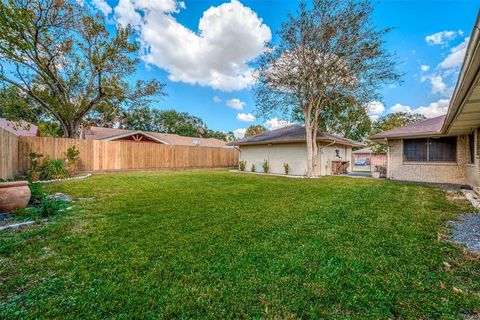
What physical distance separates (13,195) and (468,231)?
29.0 ft

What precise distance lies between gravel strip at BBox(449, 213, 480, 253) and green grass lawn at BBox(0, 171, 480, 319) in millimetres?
243

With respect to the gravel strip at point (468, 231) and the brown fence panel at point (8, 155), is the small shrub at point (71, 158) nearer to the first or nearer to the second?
the brown fence panel at point (8, 155)

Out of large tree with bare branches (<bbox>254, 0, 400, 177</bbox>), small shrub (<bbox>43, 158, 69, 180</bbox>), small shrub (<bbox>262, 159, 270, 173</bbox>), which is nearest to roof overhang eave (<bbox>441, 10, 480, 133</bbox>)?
large tree with bare branches (<bbox>254, 0, 400, 177</bbox>)

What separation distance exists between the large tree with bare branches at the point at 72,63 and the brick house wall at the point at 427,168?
52.2 feet

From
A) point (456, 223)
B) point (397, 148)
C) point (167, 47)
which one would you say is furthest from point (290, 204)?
point (167, 47)

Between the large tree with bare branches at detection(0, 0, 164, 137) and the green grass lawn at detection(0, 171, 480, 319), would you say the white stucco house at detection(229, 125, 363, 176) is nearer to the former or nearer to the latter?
the large tree with bare branches at detection(0, 0, 164, 137)

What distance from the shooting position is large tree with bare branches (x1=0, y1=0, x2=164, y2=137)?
36.1ft

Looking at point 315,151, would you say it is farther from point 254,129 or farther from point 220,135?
point 220,135

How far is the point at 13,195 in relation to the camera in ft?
14.8

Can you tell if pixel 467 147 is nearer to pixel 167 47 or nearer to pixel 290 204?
pixel 290 204

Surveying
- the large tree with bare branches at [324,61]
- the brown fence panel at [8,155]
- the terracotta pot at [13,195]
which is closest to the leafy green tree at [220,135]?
the large tree with bare branches at [324,61]

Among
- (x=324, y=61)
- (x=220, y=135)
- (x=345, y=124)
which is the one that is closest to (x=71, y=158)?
(x=324, y=61)

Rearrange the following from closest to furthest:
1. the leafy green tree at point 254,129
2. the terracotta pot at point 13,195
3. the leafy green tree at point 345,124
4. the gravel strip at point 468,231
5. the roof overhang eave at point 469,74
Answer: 1. the roof overhang eave at point 469,74
2. the gravel strip at point 468,231
3. the terracotta pot at point 13,195
4. the leafy green tree at point 345,124
5. the leafy green tree at point 254,129

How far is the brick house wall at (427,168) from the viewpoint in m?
9.45
